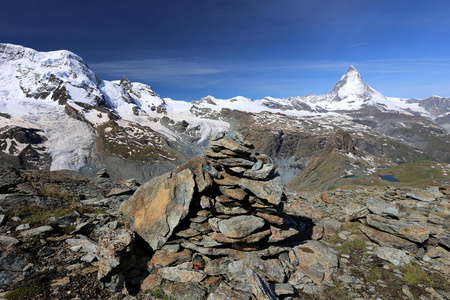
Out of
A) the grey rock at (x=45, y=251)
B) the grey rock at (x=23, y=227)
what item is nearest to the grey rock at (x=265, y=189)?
the grey rock at (x=45, y=251)

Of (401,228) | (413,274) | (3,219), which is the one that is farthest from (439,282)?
(3,219)

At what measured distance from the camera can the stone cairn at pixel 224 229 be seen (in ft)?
44.1

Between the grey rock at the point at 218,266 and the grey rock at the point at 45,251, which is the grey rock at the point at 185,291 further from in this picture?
the grey rock at the point at 45,251

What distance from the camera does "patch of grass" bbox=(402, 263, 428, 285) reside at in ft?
45.4

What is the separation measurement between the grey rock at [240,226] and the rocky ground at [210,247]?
2.8 inches

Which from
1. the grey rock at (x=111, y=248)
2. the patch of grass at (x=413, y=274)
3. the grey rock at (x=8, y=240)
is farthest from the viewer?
the patch of grass at (x=413, y=274)

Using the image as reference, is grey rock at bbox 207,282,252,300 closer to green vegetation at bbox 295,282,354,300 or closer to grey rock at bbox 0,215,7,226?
green vegetation at bbox 295,282,354,300

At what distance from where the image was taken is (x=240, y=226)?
14461 millimetres

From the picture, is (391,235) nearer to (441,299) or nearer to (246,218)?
(441,299)

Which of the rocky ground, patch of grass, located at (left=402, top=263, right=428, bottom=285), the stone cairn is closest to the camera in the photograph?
the rocky ground

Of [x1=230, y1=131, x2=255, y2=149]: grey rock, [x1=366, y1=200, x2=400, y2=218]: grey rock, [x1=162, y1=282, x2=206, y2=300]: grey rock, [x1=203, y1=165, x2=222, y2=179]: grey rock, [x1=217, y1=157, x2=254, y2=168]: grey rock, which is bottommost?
[x1=162, y1=282, x2=206, y2=300]: grey rock

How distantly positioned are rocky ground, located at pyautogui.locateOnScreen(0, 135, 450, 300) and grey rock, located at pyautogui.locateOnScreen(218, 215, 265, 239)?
70 mm

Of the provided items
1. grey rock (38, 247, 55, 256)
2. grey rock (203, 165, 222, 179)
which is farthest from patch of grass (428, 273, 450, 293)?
grey rock (38, 247, 55, 256)

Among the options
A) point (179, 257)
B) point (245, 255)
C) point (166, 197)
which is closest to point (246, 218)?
point (245, 255)
